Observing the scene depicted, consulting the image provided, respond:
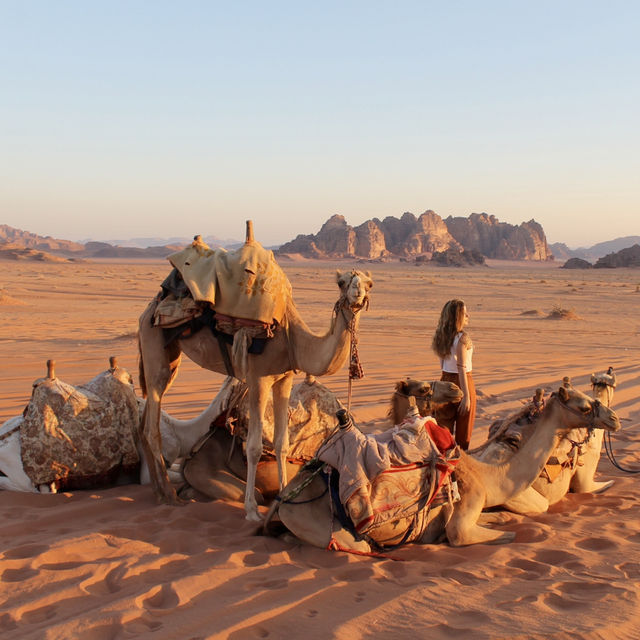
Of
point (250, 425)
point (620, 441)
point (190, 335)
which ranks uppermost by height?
point (190, 335)

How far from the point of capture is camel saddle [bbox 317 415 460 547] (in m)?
4.16

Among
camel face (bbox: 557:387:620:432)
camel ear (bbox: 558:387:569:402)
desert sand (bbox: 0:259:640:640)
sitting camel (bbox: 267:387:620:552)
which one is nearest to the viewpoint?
desert sand (bbox: 0:259:640:640)

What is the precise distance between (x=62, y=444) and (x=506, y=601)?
11.9 feet

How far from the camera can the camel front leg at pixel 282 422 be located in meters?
5.35

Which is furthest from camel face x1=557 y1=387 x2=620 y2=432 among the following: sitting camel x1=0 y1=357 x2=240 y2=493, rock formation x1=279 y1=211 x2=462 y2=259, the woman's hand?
rock formation x1=279 y1=211 x2=462 y2=259

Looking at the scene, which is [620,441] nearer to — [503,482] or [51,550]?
[503,482]

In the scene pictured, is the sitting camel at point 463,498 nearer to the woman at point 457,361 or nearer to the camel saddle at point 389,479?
the camel saddle at point 389,479

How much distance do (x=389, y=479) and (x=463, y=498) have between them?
1.99 feet

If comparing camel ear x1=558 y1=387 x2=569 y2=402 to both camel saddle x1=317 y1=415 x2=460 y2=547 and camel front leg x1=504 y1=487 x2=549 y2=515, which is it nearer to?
camel front leg x1=504 y1=487 x2=549 y2=515

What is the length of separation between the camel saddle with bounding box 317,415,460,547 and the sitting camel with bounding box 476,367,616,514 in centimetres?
70

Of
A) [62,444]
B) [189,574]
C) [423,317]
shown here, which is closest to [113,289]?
[423,317]

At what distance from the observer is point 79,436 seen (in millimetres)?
5578

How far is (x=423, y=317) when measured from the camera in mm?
21844

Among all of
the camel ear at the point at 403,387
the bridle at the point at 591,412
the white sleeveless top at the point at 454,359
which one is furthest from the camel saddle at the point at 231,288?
the bridle at the point at 591,412
